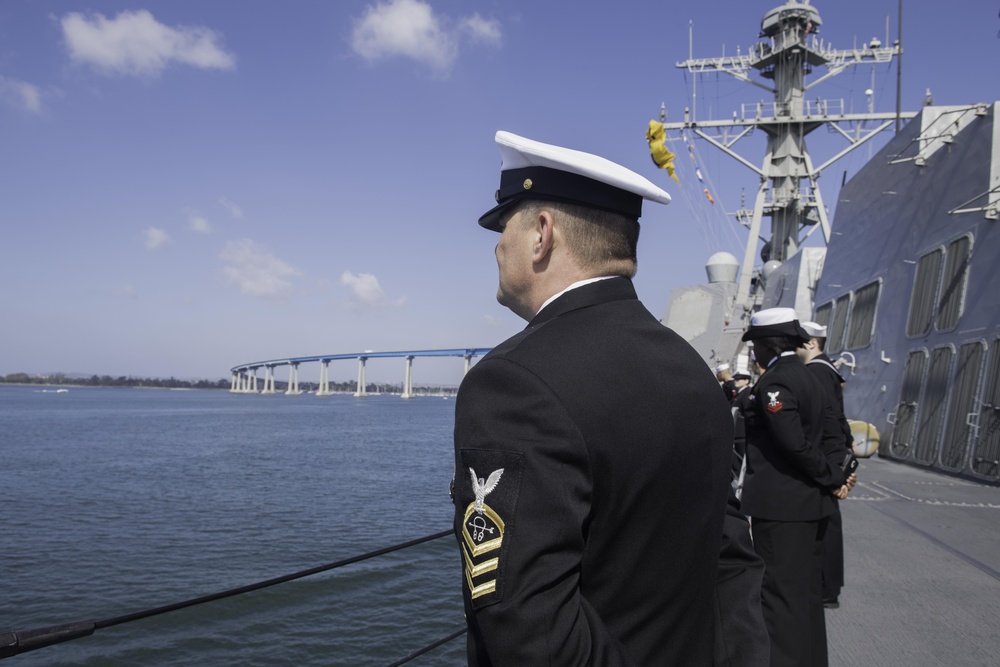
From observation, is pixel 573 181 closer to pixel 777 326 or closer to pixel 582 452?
pixel 582 452

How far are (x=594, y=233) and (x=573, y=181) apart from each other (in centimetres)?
9

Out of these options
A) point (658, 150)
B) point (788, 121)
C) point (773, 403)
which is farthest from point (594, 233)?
point (788, 121)

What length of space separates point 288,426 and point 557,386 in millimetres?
43330

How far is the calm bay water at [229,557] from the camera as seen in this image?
7.62 metres

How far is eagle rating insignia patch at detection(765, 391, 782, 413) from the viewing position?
2.89m

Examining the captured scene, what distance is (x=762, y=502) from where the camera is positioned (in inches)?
117

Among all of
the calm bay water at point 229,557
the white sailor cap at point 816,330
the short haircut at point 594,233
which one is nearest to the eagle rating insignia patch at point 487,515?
the short haircut at point 594,233

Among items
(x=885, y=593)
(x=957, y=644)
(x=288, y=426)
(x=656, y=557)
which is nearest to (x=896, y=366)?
(x=885, y=593)

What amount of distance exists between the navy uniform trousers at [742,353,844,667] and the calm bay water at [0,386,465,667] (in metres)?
4.72

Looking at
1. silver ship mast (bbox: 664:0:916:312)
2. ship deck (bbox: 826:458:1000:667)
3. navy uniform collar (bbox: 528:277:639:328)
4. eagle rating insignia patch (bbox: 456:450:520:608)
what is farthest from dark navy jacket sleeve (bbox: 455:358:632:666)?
silver ship mast (bbox: 664:0:916:312)

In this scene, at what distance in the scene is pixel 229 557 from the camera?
10.8 metres

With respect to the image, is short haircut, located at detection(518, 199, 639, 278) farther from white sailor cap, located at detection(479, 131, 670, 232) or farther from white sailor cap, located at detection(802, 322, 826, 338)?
white sailor cap, located at detection(802, 322, 826, 338)

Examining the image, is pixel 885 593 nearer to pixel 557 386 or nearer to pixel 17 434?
pixel 557 386

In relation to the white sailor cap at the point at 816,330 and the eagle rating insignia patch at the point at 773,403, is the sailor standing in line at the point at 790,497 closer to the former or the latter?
the eagle rating insignia patch at the point at 773,403
